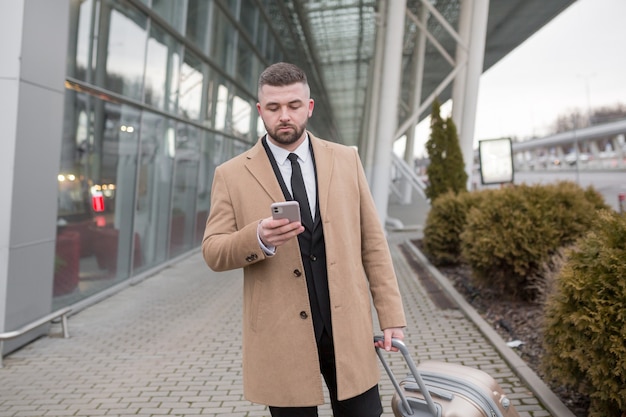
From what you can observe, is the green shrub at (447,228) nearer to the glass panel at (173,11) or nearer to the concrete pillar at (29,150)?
the glass panel at (173,11)

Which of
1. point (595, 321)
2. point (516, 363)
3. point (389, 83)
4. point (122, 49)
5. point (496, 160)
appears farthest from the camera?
point (389, 83)

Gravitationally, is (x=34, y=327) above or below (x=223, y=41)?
below

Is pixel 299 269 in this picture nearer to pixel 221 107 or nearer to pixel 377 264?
pixel 377 264

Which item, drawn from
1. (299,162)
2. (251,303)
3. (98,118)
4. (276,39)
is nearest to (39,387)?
(251,303)

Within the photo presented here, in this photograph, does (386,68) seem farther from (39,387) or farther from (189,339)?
(39,387)

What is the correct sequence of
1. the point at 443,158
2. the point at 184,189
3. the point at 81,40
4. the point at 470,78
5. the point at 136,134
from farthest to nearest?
the point at 470,78 < the point at 443,158 < the point at 184,189 < the point at 136,134 < the point at 81,40

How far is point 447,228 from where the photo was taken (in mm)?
10000

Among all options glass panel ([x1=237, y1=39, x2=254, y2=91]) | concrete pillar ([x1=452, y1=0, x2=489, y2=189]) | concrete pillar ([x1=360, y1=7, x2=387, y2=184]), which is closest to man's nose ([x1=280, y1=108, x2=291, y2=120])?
glass panel ([x1=237, y1=39, x2=254, y2=91])

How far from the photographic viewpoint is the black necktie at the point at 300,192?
2076 mm

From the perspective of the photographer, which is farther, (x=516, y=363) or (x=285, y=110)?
(x=516, y=363)

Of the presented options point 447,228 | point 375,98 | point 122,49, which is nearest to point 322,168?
point 122,49

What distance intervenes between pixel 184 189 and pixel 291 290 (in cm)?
1017

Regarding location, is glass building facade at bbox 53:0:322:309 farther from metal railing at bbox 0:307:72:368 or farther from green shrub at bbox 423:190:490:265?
green shrub at bbox 423:190:490:265

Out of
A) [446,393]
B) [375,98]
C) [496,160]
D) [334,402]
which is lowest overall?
[334,402]
